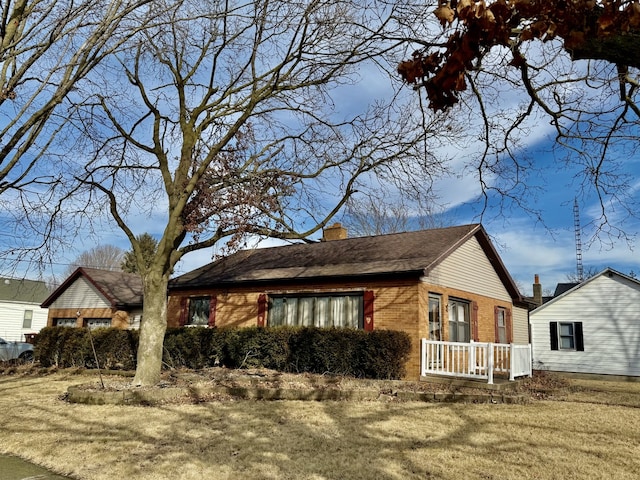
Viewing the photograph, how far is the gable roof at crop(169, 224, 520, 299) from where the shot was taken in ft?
49.7

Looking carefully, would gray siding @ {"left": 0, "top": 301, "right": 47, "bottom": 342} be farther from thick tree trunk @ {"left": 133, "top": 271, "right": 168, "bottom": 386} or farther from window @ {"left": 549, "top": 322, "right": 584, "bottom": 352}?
window @ {"left": 549, "top": 322, "right": 584, "bottom": 352}

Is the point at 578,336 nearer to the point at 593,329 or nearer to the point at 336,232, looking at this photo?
the point at 593,329

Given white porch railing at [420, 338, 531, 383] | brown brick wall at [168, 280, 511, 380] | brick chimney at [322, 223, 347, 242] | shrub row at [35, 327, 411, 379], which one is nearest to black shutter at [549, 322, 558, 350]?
brown brick wall at [168, 280, 511, 380]

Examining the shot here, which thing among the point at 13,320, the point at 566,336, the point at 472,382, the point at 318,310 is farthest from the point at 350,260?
the point at 13,320

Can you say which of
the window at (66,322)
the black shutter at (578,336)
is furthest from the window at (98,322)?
the black shutter at (578,336)

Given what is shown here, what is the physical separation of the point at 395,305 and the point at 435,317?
1.71 metres

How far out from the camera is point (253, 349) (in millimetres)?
15070

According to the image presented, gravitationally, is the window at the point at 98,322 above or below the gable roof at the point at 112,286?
below

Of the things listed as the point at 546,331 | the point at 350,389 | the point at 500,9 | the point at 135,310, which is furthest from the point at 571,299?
the point at 500,9

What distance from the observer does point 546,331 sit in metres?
21.8

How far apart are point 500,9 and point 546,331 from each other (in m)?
22.0

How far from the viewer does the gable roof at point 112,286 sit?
23.1 m

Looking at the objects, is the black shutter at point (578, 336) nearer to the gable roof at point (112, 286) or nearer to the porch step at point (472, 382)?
the porch step at point (472, 382)

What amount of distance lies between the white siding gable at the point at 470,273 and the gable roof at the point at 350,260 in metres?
0.34
